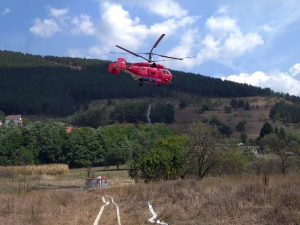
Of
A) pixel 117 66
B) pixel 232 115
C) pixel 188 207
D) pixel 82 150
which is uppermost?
pixel 232 115

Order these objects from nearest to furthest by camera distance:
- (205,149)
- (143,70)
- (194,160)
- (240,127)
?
1. (143,70)
2. (205,149)
3. (194,160)
4. (240,127)

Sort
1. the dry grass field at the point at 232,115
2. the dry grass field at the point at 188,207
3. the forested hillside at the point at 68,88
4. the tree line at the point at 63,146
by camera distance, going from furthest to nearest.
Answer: the forested hillside at the point at 68,88, the dry grass field at the point at 232,115, the tree line at the point at 63,146, the dry grass field at the point at 188,207

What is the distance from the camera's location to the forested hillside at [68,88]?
150125mm

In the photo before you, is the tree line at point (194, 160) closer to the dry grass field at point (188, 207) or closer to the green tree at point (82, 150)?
the dry grass field at point (188, 207)

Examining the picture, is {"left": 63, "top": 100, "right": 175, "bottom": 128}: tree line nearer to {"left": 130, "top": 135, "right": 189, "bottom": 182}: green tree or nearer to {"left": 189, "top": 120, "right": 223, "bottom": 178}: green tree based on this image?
{"left": 130, "top": 135, "right": 189, "bottom": 182}: green tree

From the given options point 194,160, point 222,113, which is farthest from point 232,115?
point 194,160

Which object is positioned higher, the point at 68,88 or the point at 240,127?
the point at 68,88

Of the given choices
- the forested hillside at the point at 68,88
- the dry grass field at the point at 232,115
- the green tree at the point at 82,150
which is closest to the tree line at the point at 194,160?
the green tree at the point at 82,150

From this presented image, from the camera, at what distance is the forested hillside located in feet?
493

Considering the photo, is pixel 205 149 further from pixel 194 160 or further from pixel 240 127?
pixel 240 127

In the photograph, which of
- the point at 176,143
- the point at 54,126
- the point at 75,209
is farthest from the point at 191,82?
the point at 75,209

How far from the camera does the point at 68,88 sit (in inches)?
6816

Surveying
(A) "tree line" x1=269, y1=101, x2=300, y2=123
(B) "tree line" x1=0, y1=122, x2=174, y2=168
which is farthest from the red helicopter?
(A) "tree line" x1=269, y1=101, x2=300, y2=123

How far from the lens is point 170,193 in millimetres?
17234
